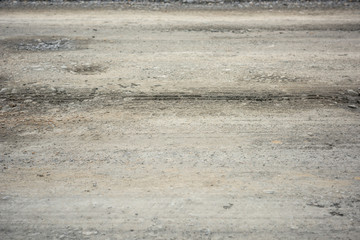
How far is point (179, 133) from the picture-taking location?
5129mm

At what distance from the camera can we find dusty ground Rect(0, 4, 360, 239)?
3.69 meters

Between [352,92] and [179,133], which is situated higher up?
[352,92]

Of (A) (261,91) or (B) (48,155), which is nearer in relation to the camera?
(B) (48,155)

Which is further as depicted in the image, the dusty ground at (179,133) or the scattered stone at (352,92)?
the scattered stone at (352,92)

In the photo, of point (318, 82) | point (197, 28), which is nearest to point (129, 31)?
point (197, 28)

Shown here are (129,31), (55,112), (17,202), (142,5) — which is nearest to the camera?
(17,202)

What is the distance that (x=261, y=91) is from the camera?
6.28 metres

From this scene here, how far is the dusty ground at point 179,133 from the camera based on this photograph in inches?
145

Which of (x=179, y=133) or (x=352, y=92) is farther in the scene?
(x=352, y=92)

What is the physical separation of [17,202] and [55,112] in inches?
81.4

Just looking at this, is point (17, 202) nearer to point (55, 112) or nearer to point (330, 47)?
point (55, 112)

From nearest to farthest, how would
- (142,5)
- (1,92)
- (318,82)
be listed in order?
(1,92)
(318,82)
(142,5)

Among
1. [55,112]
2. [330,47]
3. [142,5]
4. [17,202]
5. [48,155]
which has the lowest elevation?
[17,202]

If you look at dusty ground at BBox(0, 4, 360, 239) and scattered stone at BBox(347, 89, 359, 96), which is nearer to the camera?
dusty ground at BBox(0, 4, 360, 239)
